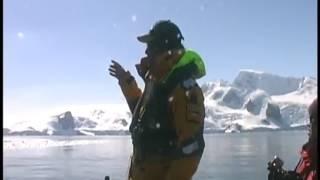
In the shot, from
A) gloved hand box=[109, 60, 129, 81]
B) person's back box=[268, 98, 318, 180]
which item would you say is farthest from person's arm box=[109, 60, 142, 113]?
person's back box=[268, 98, 318, 180]

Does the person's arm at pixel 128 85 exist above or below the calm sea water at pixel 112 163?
above

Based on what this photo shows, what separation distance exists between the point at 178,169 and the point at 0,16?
1163mm

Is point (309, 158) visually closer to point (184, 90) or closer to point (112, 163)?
point (184, 90)

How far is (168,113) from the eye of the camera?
2.57 meters

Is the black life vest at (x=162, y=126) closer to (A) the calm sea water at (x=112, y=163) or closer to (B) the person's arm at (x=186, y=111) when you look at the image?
(B) the person's arm at (x=186, y=111)

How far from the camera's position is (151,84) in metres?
2.68

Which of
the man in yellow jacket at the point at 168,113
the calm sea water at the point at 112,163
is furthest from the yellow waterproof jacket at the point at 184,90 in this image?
the calm sea water at the point at 112,163

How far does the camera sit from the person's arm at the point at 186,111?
2.53 meters

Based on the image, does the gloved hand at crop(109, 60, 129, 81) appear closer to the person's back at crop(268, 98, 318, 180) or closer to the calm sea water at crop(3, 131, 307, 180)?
the calm sea water at crop(3, 131, 307, 180)

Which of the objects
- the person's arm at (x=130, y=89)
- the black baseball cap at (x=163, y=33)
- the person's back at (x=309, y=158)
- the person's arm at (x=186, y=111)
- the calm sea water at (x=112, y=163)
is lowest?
the calm sea water at (x=112, y=163)

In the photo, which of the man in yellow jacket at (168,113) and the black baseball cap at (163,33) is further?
the black baseball cap at (163,33)

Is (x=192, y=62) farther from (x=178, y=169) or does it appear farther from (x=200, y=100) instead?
(x=178, y=169)

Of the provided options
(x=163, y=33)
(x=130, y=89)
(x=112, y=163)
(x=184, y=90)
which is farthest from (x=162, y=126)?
(x=112, y=163)

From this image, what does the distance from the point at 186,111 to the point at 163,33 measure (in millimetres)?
469
